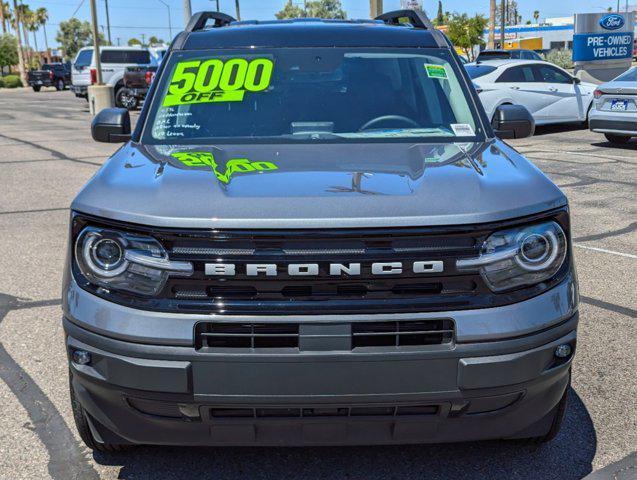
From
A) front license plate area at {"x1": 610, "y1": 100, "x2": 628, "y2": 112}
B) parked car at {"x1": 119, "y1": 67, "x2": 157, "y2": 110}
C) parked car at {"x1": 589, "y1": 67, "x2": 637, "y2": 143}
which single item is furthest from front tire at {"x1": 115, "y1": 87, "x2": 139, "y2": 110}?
front license plate area at {"x1": 610, "y1": 100, "x2": 628, "y2": 112}

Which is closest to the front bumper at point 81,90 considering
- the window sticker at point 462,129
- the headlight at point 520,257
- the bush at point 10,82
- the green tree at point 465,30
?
the window sticker at point 462,129

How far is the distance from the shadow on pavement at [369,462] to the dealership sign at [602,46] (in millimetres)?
22581

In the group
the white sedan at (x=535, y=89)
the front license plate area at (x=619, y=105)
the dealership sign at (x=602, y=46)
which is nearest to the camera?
the front license plate area at (x=619, y=105)

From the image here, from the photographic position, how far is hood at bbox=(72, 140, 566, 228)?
2.55 meters

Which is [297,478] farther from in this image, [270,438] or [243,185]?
[243,185]

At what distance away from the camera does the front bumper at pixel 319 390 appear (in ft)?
8.16

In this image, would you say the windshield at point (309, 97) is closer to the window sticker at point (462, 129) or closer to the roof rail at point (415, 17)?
the window sticker at point (462, 129)

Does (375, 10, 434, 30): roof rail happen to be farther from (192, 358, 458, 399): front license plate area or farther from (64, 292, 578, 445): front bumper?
(192, 358, 458, 399): front license plate area

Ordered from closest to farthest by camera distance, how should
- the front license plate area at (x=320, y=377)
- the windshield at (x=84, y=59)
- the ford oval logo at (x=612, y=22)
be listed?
the front license plate area at (x=320, y=377), the ford oval logo at (x=612, y=22), the windshield at (x=84, y=59)

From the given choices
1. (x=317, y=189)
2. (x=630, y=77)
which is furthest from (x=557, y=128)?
(x=317, y=189)

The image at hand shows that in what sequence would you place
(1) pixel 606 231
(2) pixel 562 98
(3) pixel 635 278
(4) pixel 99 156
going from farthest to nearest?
(2) pixel 562 98
(4) pixel 99 156
(1) pixel 606 231
(3) pixel 635 278

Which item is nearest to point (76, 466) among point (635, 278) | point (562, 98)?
point (635, 278)

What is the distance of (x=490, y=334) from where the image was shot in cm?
252

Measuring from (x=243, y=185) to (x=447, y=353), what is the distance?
0.94 m
